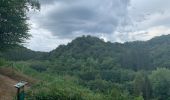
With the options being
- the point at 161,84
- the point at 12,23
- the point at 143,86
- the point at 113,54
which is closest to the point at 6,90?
the point at 12,23

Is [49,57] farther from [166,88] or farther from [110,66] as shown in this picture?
[166,88]

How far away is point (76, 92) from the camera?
67.6 ft

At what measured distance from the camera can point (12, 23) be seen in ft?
92.9

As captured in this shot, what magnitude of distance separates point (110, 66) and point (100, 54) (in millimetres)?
9411

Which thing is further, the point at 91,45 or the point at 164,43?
the point at 164,43

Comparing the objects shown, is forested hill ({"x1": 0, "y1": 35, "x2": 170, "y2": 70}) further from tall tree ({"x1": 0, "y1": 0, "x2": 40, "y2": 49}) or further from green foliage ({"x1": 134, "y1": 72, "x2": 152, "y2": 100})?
tall tree ({"x1": 0, "y1": 0, "x2": 40, "y2": 49})

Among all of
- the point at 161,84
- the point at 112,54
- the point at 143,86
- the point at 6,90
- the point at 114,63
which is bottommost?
the point at 143,86

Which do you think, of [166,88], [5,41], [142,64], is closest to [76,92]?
[5,41]

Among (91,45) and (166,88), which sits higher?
(91,45)

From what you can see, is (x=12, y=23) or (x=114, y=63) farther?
(x=114, y=63)

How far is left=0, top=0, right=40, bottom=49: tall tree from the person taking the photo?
89.9ft

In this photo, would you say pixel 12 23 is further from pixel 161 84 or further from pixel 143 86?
pixel 161 84

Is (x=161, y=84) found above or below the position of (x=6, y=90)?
below

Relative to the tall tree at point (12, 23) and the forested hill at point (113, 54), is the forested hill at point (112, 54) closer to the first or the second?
the forested hill at point (113, 54)
